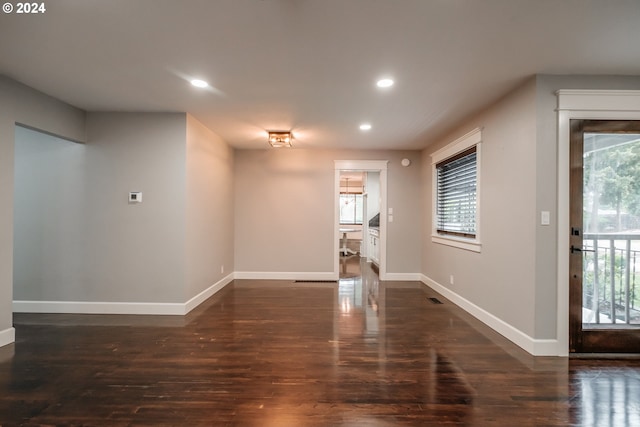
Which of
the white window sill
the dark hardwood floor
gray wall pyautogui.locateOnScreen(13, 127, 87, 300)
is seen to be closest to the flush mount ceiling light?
gray wall pyautogui.locateOnScreen(13, 127, 87, 300)

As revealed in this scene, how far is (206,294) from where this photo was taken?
4578 millimetres

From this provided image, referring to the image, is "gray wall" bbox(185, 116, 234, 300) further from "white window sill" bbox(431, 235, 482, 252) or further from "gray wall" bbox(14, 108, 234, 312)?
"white window sill" bbox(431, 235, 482, 252)

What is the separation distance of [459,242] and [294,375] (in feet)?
9.86

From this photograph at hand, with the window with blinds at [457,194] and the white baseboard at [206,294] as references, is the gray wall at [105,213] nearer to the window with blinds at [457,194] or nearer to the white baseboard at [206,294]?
the white baseboard at [206,294]

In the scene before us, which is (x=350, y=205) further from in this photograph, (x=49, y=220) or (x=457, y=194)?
(x=49, y=220)

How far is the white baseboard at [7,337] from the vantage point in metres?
2.89

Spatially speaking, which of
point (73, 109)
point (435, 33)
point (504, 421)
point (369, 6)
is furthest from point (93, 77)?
point (504, 421)

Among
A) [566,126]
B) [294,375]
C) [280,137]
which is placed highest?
[280,137]

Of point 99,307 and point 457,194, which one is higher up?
point 457,194

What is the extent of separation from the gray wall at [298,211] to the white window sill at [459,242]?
→ 3.02ft

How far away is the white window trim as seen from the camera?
378 cm

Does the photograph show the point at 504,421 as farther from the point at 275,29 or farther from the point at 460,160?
the point at 460,160

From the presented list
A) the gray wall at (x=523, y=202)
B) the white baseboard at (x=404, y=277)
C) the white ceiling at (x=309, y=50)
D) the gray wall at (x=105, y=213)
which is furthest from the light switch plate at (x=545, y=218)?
the gray wall at (x=105, y=213)

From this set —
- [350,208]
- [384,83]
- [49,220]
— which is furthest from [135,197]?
[350,208]
